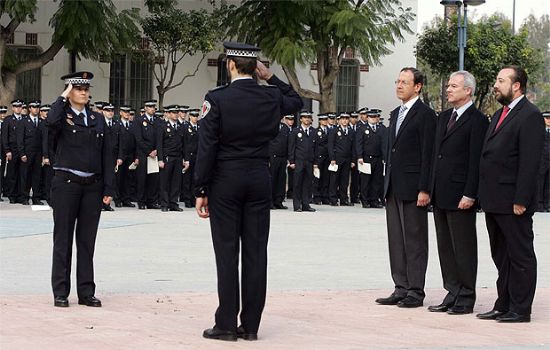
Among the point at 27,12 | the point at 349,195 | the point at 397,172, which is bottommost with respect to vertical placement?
the point at 349,195

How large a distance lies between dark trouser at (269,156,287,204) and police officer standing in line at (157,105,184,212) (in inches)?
84.7

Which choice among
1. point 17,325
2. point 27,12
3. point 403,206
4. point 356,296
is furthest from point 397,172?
point 27,12

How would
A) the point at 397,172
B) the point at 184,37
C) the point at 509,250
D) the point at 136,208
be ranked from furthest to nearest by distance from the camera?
the point at 184,37
the point at 136,208
the point at 397,172
the point at 509,250

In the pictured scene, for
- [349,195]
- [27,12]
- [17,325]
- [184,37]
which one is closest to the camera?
[17,325]

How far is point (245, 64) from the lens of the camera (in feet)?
29.9

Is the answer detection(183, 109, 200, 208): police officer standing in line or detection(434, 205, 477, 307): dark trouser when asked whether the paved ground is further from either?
detection(183, 109, 200, 208): police officer standing in line

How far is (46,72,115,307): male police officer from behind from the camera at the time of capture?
1062cm

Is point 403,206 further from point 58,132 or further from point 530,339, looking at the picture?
point 58,132

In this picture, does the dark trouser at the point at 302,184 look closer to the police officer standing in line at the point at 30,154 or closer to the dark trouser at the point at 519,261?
the police officer standing in line at the point at 30,154

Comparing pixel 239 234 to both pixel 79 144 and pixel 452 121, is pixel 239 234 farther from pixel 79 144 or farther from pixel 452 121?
pixel 452 121

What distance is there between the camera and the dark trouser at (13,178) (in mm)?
25141

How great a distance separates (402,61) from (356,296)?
27247 millimetres

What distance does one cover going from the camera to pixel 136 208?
2477 cm

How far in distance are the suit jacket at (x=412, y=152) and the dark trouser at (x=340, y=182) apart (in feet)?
55.8
